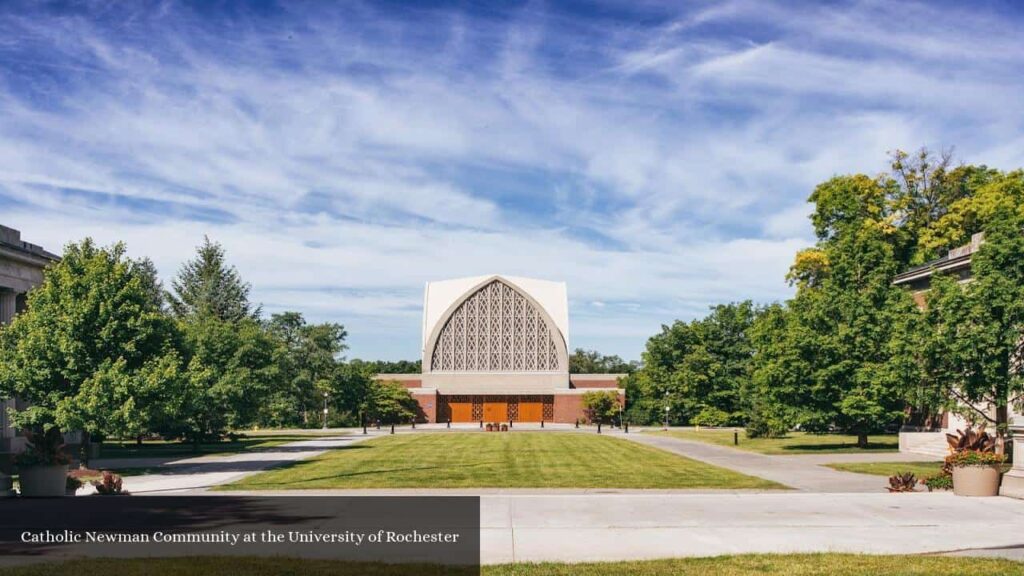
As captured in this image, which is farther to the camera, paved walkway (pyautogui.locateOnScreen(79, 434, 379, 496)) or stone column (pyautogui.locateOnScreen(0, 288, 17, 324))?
stone column (pyautogui.locateOnScreen(0, 288, 17, 324))

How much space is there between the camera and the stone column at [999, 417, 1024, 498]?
2139cm

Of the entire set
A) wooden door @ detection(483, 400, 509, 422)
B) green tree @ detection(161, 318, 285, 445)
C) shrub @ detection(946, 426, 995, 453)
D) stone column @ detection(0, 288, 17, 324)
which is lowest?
wooden door @ detection(483, 400, 509, 422)

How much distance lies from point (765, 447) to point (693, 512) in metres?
28.6

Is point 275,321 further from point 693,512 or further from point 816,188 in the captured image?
point 693,512

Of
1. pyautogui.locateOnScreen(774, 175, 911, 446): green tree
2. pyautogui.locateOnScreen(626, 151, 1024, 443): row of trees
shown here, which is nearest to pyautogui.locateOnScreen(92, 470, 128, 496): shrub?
pyautogui.locateOnScreen(626, 151, 1024, 443): row of trees

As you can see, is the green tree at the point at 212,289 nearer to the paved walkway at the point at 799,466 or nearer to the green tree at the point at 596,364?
the paved walkway at the point at 799,466

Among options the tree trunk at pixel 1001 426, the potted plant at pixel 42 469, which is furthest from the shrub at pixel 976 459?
the potted plant at pixel 42 469

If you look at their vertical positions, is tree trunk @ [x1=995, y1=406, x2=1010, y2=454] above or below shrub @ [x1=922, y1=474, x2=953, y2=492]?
above

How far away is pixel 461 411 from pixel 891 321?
67.7 m

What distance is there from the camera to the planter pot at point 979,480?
843 inches

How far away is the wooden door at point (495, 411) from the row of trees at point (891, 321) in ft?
96.4

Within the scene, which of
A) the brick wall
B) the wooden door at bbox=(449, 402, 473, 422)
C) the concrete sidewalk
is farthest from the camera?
the wooden door at bbox=(449, 402, 473, 422)

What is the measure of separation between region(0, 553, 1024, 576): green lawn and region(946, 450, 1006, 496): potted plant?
9.58m

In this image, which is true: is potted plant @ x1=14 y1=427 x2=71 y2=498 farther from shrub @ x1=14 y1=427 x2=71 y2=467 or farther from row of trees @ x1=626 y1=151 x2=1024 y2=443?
row of trees @ x1=626 y1=151 x2=1024 y2=443
